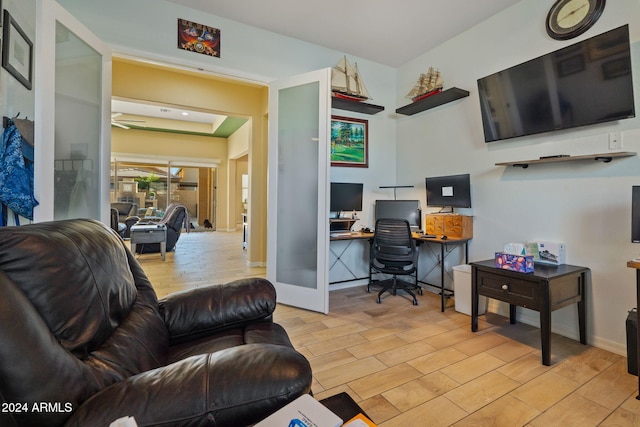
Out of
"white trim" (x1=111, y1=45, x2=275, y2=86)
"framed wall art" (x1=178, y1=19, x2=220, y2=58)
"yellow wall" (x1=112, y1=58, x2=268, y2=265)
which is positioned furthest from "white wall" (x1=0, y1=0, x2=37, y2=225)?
"yellow wall" (x1=112, y1=58, x2=268, y2=265)

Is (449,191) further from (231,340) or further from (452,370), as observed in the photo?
(231,340)

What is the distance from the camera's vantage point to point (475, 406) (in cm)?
163

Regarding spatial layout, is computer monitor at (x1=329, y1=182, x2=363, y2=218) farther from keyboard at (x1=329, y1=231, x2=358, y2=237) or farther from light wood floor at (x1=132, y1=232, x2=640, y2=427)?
light wood floor at (x1=132, y1=232, x2=640, y2=427)

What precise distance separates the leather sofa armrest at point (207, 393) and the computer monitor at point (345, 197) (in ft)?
9.01

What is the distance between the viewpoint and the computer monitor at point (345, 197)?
3588 mm

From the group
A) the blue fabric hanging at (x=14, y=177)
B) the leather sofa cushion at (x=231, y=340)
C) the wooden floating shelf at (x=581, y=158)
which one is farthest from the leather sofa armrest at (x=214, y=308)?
the wooden floating shelf at (x=581, y=158)

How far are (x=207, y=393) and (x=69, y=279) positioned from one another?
559mm

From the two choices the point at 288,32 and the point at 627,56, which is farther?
the point at 288,32

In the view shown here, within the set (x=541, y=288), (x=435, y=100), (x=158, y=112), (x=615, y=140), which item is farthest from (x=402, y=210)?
(x=158, y=112)

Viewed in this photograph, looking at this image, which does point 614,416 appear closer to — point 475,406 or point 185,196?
point 475,406

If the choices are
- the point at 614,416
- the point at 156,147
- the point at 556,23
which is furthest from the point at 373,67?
the point at 156,147

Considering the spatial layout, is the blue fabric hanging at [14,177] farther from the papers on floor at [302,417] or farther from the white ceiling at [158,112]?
the white ceiling at [158,112]

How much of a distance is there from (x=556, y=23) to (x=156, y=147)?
900 centimetres

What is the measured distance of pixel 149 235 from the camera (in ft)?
16.8
